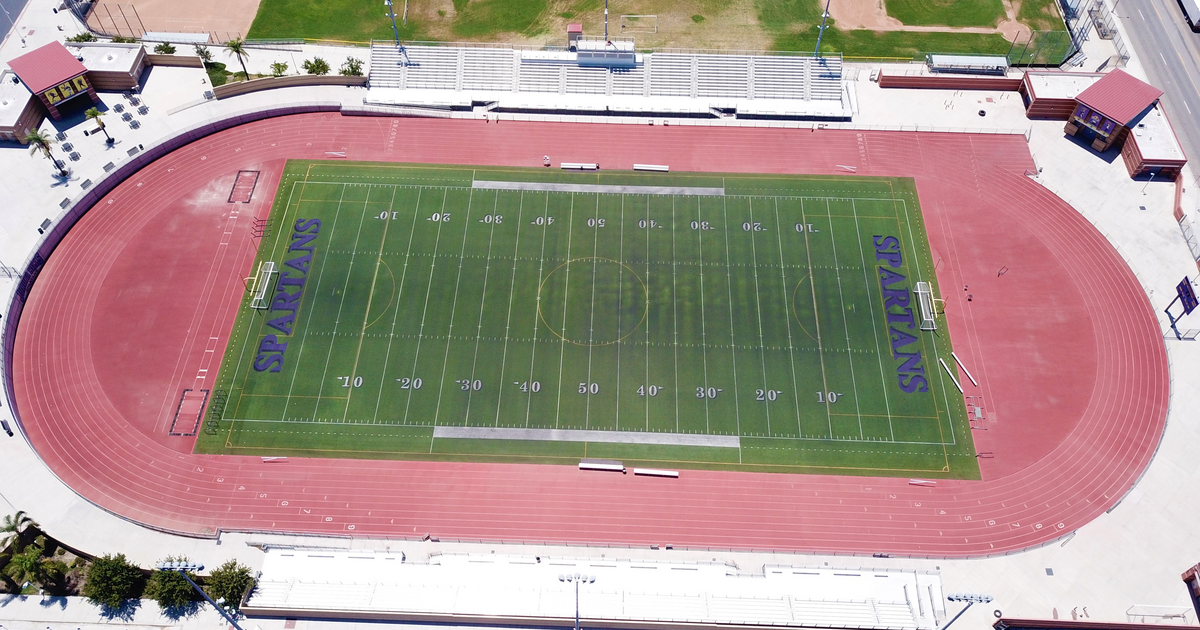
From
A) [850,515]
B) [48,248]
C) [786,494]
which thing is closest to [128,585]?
[48,248]

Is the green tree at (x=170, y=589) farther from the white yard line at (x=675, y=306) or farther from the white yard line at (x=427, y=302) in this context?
the white yard line at (x=675, y=306)

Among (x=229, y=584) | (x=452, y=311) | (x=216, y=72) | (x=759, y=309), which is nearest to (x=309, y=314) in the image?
(x=452, y=311)

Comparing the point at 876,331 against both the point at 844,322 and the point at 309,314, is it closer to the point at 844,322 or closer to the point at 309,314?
the point at 844,322

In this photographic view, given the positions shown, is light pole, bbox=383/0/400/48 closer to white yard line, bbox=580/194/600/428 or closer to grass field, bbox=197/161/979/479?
grass field, bbox=197/161/979/479

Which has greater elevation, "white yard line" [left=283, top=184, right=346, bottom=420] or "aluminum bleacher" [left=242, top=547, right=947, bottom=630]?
"white yard line" [left=283, top=184, right=346, bottom=420]

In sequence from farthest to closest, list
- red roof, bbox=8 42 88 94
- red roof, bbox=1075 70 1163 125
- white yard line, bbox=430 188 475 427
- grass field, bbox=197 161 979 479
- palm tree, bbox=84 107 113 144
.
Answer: red roof, bbox=8 42 88 94
palm tree, bbox=84 107 113 144
red roof, bbox=1075 70 1163 125
white yard line, bbox=430 188 475 427
grass field, bbox=197 161 979 479

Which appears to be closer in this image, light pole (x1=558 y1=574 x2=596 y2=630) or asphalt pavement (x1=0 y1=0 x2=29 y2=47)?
light pole (x1=558 y1=574 x2=596 y2=630)

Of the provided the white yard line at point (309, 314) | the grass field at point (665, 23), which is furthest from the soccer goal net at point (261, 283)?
the grass field at point (665, 23)

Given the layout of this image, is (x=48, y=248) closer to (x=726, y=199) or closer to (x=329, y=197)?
(x=329, y=197)

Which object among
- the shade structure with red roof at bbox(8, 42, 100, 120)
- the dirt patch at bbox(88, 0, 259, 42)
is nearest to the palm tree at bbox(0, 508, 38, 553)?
the shade structure with red roof at bbox(8, 42, 100, 120)
